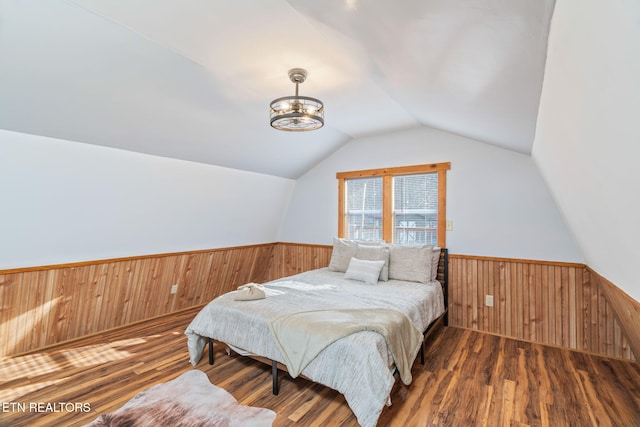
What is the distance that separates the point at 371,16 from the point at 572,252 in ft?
10.6

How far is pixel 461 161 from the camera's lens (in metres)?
3.74

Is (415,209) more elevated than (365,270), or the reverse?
(415,209)

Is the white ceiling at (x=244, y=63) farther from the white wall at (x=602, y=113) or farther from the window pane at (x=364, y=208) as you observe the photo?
the window pane at (x=364, y=208)

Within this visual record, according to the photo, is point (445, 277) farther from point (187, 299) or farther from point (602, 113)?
point (187, 299)

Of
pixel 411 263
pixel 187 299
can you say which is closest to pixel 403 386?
pixel 411 263

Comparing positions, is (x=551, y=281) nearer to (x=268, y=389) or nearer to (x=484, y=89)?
(x=484, y=89)

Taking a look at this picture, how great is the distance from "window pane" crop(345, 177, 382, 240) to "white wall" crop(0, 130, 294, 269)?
1.38 metres

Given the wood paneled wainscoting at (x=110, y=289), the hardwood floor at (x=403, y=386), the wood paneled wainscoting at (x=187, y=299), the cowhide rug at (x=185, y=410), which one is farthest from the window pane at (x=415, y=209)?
the cowhide rug at (x=185, y=410)

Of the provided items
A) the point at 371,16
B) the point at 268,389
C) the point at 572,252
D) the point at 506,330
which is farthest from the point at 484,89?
the point at 506,330

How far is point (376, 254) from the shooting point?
3.79 metres

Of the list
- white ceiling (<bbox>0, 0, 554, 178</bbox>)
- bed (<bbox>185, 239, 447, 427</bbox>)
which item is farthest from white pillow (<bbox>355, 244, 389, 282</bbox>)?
white ceiling (<bbox>0, 0, 554, 178</bbox>)

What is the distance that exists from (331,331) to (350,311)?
39 centimetres

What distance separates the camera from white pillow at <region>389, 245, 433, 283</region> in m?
3.50

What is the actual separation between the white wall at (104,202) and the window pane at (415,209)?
203 cm
